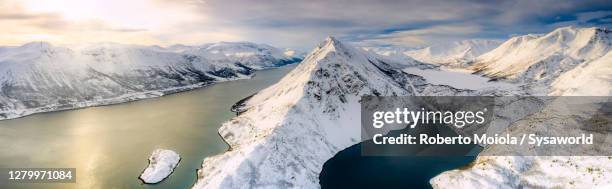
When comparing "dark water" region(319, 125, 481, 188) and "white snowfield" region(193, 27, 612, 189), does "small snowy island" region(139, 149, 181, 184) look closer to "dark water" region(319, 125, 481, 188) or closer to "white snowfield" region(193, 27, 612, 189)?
"white snowfield" region(193, 27, 612, 189)

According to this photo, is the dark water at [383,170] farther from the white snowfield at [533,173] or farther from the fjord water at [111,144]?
the fjord water at [111,144]

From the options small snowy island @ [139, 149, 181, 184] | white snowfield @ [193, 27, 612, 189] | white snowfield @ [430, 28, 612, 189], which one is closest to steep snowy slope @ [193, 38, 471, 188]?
white snowfield @ [193, 27, 612, 189]

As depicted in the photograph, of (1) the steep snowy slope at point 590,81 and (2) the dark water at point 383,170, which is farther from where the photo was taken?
(1) the steep snowy slope at point 590,81

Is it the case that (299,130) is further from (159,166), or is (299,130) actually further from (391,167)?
(159,166)

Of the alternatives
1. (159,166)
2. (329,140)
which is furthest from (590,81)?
(159,166)

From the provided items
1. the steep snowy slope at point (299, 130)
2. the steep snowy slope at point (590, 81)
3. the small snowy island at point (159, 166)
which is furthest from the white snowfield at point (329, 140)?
the small snowy island at point (159, 166)
